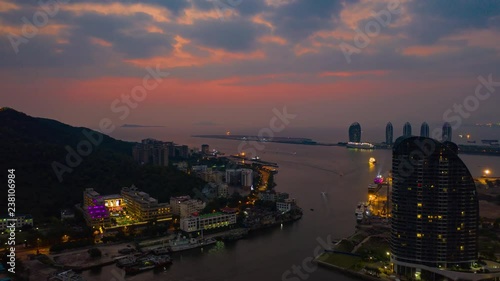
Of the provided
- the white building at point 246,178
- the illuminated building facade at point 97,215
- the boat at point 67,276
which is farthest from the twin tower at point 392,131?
the boat at point 67,276

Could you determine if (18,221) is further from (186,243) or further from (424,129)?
(424,129)

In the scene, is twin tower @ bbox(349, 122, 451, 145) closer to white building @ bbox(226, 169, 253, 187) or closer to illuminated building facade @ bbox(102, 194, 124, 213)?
white building @ bbox(226, 169, 253, 187)

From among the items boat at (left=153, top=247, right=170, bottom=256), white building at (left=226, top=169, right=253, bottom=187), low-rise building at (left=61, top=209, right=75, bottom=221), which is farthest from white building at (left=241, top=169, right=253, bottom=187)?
boat at (left=153, top=247, right=170, bottom=256)

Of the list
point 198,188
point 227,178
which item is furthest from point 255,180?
point 198,188

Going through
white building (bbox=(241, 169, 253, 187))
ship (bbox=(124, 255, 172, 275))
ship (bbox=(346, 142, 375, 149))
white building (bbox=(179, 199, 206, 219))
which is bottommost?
ship (bbox=(124, 255, 172, 275))

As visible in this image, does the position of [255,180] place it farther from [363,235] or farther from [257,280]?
[257,280]

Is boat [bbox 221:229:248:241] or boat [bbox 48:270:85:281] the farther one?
boat [bbox 221:229:248:241]
